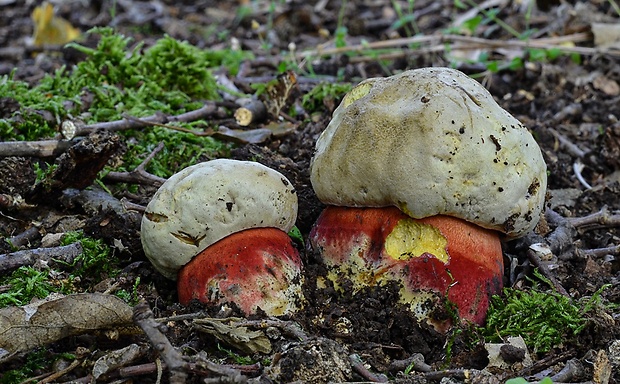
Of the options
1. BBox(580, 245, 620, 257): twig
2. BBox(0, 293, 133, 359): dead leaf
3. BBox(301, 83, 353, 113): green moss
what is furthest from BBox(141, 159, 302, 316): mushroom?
BBox(301, 83, 353, 113): green moss

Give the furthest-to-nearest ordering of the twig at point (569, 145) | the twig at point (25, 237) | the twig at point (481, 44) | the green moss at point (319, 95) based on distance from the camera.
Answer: the twig at point (481, 44)
the green moss at point (319, 95)
the twig at point (569, 145)
the twig at point (25, 237)

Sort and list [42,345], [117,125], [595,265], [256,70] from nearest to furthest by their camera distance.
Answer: [42,345], [595,265], [117,125], [256,70]

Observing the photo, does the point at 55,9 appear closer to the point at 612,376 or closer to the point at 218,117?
the point at 218,117

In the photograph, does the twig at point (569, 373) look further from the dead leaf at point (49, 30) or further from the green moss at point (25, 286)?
the dead leaf at point (49, 30)

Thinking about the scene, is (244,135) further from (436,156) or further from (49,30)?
(49,30)

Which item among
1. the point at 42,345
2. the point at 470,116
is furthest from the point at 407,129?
the point at 42,345

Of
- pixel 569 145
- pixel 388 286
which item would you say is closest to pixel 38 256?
pixel 388 286

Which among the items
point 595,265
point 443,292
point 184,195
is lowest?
point 595,265

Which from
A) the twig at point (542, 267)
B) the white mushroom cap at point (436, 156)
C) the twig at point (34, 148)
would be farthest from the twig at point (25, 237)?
the twig at point (542, 267)
